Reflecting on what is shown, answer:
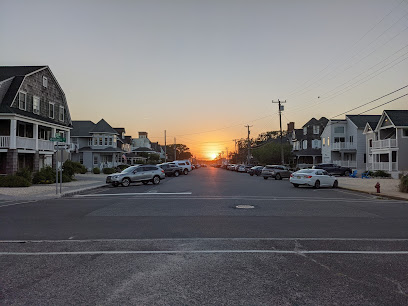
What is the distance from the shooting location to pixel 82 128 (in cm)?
5997

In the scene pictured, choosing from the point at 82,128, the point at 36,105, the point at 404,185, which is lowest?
the point at 404,185

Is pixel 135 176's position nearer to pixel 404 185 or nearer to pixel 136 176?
pixel 136 176

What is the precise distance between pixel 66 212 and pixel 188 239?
6.51 m

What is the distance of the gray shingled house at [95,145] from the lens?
57156mm

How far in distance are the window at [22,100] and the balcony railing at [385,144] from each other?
39612 mm

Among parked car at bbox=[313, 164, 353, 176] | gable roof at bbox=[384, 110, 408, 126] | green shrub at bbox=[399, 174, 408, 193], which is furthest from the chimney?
green shrub at bbox=[399, 174, 408, 193]

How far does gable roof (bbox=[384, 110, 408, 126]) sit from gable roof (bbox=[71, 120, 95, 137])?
45.2 m

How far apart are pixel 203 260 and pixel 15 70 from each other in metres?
33.2

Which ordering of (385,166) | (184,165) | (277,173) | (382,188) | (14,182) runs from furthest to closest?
(184,165), (385,166), (277,173), (382,188), (14,182)

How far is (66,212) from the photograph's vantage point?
1224cm

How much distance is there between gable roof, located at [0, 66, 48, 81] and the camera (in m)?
31.1

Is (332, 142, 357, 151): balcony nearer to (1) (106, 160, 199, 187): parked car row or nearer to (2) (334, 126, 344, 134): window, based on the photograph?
(2) (334, 126, 344, 134): window

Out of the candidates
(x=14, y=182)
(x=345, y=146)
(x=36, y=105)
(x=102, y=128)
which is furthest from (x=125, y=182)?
(x=345, y=146)

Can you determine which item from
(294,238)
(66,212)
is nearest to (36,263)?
(294,238)
